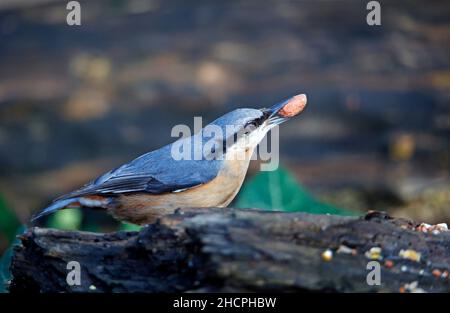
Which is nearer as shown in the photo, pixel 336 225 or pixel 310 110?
pixel 336 225

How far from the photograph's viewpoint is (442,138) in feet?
24.1

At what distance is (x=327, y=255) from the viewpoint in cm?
288

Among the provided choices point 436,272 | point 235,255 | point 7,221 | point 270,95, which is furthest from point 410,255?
point 270,95

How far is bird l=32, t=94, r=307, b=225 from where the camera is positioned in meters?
4.04

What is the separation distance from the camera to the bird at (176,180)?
13.3 feet

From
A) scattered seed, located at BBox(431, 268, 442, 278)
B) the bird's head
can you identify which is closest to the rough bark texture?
scattered seed, located at BBox(431, 268, 442, 278)

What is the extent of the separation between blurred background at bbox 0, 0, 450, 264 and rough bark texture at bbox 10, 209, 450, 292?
3.93 meters

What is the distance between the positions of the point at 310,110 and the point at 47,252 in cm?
457

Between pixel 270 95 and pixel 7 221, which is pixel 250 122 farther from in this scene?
pixel 270 95

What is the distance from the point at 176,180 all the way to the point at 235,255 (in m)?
1.39

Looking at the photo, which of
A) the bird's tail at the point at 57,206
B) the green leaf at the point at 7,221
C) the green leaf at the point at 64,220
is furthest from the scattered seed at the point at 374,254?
the green leaf at the point at 7,221

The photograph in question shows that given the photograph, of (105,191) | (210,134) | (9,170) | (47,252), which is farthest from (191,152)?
(9,170)

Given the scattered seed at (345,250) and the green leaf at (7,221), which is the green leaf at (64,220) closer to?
the green leaf at (7,221)
